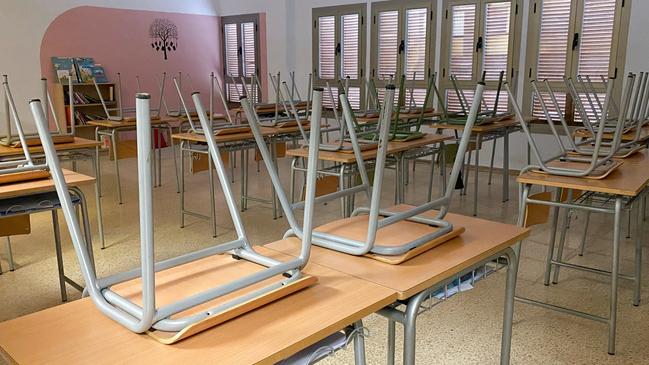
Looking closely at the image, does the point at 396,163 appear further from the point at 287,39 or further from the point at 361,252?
the point at 287,39

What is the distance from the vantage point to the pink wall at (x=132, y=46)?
7.04 m

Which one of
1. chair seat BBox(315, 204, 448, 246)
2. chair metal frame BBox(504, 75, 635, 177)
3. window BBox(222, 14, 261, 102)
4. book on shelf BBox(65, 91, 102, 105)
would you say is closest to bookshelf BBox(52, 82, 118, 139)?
book on shelf BBox(65, 91, 102, 105)

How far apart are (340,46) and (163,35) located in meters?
2.79

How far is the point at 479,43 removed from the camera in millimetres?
5922

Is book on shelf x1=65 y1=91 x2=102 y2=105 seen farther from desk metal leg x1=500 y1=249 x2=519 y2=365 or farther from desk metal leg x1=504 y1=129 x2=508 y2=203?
desk metal leg x1=500 y1=249 x2=519 y2=365

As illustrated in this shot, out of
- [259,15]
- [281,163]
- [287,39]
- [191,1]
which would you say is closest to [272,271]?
[281,163]

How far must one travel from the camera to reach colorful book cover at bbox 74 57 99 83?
713 centimetres

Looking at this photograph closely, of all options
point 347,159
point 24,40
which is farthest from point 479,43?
point 24,40

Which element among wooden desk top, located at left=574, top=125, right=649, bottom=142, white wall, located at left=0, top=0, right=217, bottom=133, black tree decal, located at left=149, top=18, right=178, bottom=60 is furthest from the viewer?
black tree decal, located at left=149, top=18, right=178, bottom=60

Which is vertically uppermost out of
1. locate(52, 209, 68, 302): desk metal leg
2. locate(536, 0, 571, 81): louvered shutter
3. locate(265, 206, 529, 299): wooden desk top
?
locate(536, 0, 571, 81): louvered shutter

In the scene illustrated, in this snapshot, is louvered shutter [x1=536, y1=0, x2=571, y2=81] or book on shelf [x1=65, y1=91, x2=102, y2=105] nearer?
louvered shutter [x1=536, y1=0, x2=571, y2=81]

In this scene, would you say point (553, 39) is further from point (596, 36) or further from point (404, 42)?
point (404, 42)

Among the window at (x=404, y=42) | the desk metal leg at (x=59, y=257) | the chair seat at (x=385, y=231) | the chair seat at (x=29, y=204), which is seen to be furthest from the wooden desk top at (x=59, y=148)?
the window at (x=404, y=42)

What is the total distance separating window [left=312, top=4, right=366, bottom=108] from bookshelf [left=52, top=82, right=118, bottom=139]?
2.85 meters
